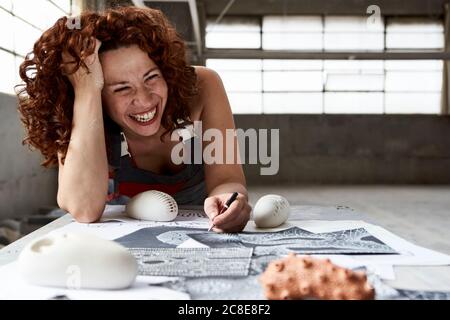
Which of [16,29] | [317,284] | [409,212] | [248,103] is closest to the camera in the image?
[317,284]

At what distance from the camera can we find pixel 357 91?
12.9 ft

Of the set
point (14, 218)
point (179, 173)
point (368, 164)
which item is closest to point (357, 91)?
point (368, 164)

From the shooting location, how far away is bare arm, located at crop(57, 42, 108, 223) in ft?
2.25

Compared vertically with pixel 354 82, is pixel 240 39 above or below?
above

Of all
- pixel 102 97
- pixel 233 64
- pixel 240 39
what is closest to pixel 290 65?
pixel 240 39

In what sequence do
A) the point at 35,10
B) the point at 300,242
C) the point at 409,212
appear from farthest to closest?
1. the point at 409,212
2. the point at 35,10
3. the point at 300,242

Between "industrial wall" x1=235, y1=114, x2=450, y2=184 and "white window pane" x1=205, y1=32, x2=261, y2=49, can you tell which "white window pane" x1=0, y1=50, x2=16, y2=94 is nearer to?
"white window pane" x1=205, y1=32, x2=261, y2=49

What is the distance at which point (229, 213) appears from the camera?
1.91 ft

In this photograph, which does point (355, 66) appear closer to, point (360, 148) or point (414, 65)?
point (414, 65)

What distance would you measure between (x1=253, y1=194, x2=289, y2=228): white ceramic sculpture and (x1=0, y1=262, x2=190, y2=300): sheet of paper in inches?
10.8

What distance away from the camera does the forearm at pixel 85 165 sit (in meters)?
0.69

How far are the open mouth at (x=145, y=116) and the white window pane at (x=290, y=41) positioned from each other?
3.15m

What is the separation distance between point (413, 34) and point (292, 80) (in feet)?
3.07

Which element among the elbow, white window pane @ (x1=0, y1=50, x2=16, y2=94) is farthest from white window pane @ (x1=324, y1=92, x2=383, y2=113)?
the elbow
